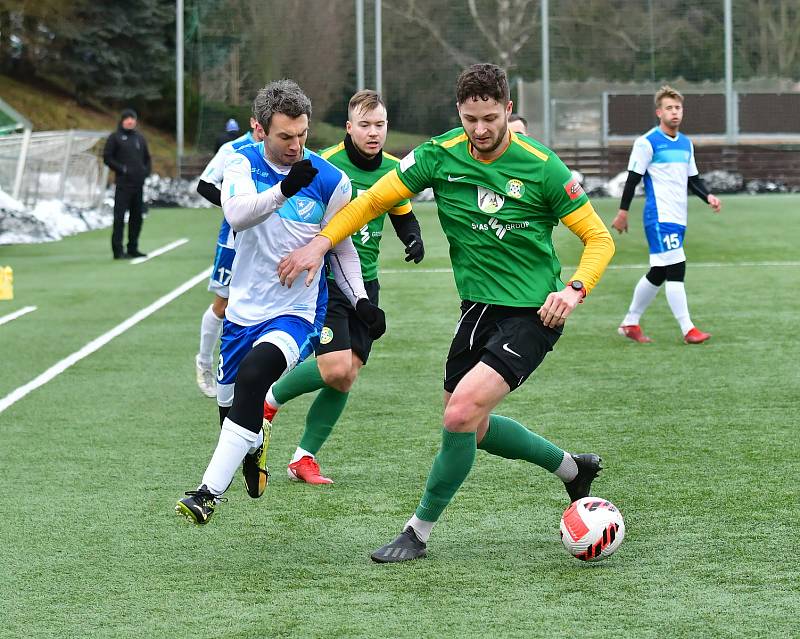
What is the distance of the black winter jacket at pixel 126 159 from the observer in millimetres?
20594

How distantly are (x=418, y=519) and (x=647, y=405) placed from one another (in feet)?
11.8

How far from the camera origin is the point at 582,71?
1467 inches

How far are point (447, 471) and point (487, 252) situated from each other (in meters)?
0.89

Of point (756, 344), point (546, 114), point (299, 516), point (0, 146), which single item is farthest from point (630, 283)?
point (546, 114)

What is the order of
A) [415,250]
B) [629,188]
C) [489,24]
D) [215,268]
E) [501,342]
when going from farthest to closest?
[489,24] < [629,188] < [215,268] < [415,250] < [501,342]

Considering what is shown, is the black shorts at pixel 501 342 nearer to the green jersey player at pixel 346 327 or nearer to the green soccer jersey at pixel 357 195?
the green jersey player at pixel 346 327

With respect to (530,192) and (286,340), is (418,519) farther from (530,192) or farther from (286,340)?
(530,192)

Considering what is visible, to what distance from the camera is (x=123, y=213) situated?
67.4 ft

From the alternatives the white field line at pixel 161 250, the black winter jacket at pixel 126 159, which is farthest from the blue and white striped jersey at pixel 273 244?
the black winter jacket at pixel 126 159

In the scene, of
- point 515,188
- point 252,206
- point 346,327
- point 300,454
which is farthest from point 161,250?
point 515,188

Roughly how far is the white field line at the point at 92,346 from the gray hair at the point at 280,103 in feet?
13.2

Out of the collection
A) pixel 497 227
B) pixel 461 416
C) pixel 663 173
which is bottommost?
pixel 461 416

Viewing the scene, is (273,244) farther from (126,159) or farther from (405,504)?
(126,159)

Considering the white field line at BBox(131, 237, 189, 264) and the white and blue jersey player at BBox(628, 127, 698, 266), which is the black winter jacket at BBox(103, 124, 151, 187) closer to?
the white field line at BBox(131, 237, 189, 264)
